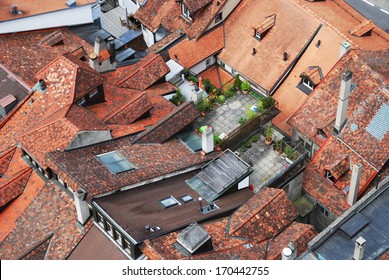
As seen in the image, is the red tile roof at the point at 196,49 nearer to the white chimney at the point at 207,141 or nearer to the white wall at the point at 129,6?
the white chimney at the point at 207,141

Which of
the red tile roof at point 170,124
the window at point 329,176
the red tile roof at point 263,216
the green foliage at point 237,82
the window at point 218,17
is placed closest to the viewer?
the red tile roof at point 263,216

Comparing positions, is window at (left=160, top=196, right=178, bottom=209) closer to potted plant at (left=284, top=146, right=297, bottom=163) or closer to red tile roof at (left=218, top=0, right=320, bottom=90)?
potted plant at (left=284, top=146, right=297, bottom=163)

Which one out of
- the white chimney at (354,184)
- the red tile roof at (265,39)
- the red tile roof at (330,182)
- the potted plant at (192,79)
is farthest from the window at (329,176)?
the potted plant at (192,79)

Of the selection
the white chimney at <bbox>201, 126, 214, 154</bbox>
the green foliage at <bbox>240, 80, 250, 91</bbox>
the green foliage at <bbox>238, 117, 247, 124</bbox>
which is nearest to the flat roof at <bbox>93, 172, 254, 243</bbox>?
the white chimney at <bbox>201, 126, 214, 154</bbox>

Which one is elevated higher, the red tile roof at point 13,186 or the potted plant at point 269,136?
the potted plant at point 269,136

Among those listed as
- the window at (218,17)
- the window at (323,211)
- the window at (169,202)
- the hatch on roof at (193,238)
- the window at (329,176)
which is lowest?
the window at (169,202)

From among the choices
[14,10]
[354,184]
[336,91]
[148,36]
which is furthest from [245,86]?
[14,10]

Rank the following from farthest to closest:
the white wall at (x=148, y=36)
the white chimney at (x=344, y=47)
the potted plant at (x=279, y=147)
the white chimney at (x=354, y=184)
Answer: the white wall at (x=148, y=36)
the white chimney at (x=344, y=47)
the potted plant at (x=279, y=147)
the white chimney at (x=354, y=184)
